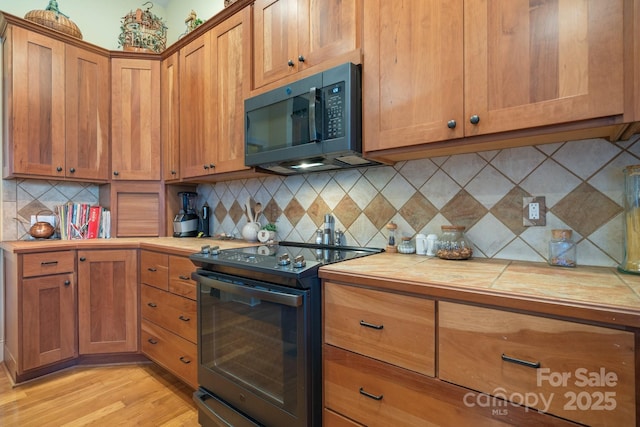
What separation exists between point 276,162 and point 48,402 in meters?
1.98

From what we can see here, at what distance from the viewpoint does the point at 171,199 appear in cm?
268

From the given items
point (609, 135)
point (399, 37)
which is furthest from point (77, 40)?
point (609, 135)

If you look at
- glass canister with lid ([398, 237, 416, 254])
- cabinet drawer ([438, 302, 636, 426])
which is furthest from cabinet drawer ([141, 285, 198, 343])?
cabinet drawer ([438, 302, 636, 426])

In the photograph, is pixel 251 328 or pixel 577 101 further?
pixel 251 328

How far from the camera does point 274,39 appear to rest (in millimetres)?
1772

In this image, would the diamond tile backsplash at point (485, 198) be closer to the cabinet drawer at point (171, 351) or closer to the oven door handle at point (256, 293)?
the oven door handle at point (256, 293)

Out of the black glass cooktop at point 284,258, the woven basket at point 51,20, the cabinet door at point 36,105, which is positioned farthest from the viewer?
the woven basket at point 51,20

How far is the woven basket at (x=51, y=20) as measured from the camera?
2273 millimetres

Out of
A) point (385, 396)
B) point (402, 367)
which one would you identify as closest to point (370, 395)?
point (385, 396)

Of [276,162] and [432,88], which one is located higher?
[432,88]

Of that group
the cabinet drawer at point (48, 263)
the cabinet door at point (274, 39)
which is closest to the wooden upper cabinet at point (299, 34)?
the cabinet door at point (274, 39)

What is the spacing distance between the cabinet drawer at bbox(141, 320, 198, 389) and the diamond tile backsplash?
91 centimetres

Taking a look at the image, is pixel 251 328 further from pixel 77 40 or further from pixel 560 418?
pixel 77 40

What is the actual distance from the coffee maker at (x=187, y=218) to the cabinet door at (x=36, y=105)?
2.88 feet
